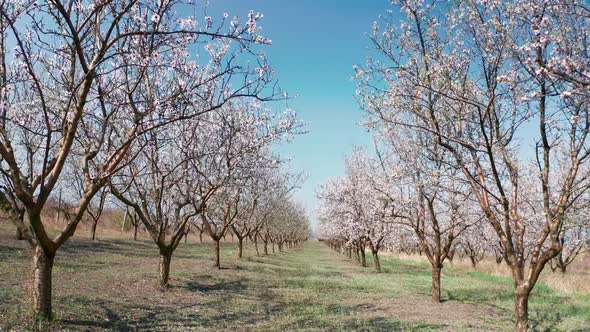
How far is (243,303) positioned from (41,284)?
7.49m

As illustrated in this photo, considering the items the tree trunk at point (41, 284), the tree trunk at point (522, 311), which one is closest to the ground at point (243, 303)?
the tree trunk at point (41, 284)

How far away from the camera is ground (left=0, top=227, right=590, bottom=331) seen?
1116 centimetres

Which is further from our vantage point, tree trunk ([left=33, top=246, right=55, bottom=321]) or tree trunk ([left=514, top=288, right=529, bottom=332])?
tree trunk ([left=33, top=246, right=55, bottom=321])

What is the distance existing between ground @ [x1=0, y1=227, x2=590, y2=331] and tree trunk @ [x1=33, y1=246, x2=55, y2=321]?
11.1 inches

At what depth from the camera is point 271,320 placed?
40.7ft

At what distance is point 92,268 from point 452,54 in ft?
56.4

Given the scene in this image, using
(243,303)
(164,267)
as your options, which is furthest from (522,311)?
(164,267)

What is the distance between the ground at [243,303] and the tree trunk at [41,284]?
0.28m

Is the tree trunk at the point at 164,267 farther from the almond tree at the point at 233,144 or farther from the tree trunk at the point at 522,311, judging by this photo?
the tree trunk at the point at 522,311

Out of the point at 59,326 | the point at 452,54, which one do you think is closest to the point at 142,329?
the point at 59,326

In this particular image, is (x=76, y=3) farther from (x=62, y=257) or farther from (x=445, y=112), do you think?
(x=62, y=257)

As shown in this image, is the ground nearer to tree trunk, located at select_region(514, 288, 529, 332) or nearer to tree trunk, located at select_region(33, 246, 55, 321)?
tree trunk, located at select_region(33, 246, 55, 321)

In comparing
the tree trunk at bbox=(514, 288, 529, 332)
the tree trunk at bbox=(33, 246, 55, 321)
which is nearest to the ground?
the tree trunk at bbox=(33, 246, 55, 321)

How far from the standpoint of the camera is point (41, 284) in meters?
9.15
